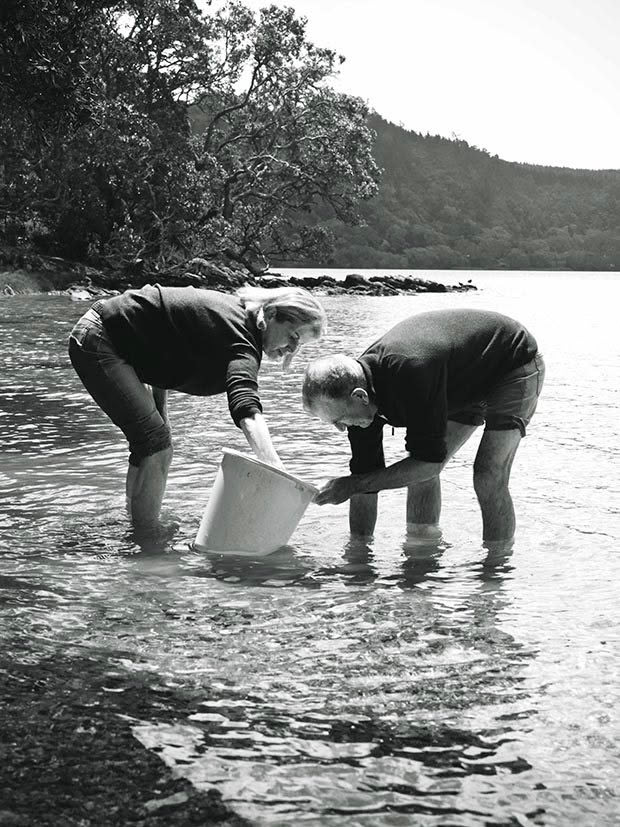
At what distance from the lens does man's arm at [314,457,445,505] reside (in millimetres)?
4293

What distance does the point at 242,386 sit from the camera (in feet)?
14.3

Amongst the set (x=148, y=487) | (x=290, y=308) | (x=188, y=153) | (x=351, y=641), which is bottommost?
(x=351, y=641)

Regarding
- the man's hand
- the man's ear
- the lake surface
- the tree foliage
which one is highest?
the tree foliage

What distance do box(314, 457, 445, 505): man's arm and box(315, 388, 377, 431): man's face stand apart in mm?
251

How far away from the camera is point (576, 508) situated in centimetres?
646

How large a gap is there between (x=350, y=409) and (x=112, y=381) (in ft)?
4.42

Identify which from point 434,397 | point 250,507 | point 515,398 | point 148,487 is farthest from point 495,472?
point 148,487

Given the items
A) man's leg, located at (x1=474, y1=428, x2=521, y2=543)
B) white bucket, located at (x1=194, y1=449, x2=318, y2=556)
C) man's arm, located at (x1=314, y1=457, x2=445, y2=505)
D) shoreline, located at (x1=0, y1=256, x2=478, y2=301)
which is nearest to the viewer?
man's arm, located at (x1=314, y1=457, x2=445, y2=505)

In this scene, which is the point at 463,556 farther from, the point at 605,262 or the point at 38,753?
the point at 605,262

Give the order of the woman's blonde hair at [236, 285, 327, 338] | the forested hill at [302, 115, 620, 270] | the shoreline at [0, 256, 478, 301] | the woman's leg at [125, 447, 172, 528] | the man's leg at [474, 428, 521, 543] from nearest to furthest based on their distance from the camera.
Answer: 1. the woman's blonde hair at [236, 285, 327, 338]
2. the man's leg at [474, 428, 521, 543]
3. the woman's leg at [125, 447, 172, 528]
4. the shoreline at [0, 256, 478, 301]
5. the forested hill at [302, 115, 620, 270]

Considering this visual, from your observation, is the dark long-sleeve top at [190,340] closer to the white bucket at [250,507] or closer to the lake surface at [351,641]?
the white bucket at [250,507]

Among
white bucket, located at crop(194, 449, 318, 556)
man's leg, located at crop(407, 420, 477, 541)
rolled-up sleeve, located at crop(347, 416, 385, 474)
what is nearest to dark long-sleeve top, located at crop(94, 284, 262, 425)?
white bucket, located at crop(194, 449, 318, 556)

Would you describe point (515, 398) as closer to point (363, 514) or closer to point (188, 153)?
point (363, 514)

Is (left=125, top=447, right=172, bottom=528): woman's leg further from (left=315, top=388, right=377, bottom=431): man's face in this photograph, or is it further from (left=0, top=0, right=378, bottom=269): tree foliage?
(left=0, top=0, right=378, bottom=269): tree foliage
